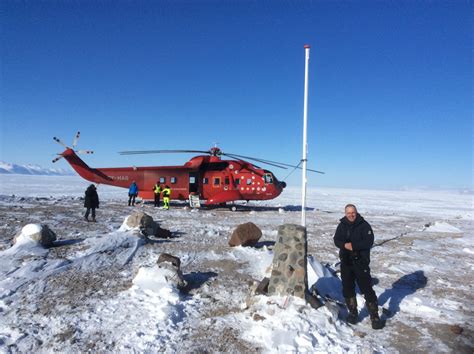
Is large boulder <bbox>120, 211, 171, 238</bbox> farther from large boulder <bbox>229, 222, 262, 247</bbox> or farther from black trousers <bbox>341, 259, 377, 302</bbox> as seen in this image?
black trousers <bbox>341, 259, 377, 302</bbox>

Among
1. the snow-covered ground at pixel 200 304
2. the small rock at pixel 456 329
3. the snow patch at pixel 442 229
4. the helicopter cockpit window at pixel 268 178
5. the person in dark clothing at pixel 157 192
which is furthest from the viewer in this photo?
the helicopter cockpit window at pixel 268 178

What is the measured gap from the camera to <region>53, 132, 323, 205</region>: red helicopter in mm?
20406

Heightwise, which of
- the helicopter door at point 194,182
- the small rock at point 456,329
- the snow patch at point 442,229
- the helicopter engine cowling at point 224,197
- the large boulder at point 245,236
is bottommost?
the small rock at point 456,329

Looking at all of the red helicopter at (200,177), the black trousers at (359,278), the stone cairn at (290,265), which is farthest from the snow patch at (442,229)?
the stone cairn at (290,265)

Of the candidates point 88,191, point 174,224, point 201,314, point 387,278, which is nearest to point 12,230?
point 88,191

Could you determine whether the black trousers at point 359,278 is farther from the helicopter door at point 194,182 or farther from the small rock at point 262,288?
the helicopter door at point 194,182

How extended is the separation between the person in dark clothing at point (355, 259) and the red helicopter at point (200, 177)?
1528 cm

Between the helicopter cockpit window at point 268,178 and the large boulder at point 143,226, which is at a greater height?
the helicopter cockpit window at point 268,178

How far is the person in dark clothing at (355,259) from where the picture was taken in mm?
4785

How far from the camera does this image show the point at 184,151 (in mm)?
17594

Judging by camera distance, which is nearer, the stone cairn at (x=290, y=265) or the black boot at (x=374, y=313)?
the black boot at (x=374, y=313)

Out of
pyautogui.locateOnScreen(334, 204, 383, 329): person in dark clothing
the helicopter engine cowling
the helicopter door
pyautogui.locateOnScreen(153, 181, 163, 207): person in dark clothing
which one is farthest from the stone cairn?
the helicopter door

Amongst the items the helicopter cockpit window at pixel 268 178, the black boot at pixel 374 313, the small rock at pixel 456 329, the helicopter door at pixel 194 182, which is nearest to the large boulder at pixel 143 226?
the black boot at pixel 374 313

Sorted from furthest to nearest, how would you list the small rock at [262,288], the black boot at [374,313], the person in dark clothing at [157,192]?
the person in dark clothing at [157,192] → the small rock at [262,288] → the black boot at [374,313]
